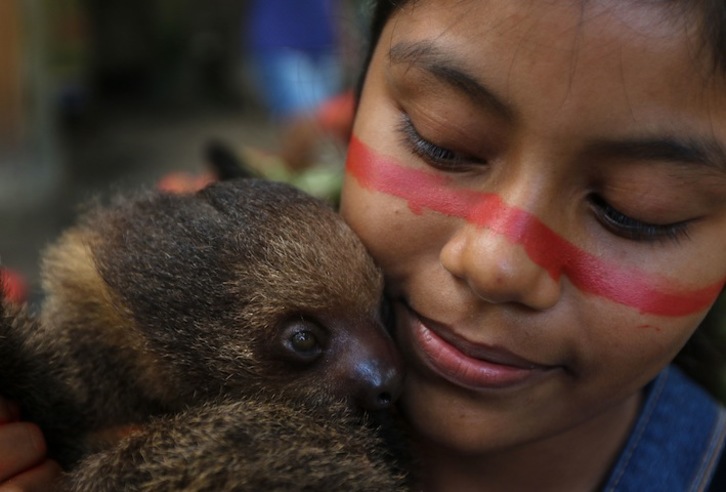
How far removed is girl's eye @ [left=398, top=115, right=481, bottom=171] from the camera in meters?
1.42

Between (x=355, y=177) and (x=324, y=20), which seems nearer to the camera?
(x=355, y=177)

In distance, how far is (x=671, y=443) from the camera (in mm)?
1802

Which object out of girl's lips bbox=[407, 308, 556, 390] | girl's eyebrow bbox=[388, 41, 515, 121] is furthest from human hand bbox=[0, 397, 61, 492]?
girl's eyebrow bbox=[388, 41, 515, 121]

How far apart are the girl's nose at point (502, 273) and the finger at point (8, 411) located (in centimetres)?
90

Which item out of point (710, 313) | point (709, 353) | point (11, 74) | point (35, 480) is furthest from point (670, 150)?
→ point (11, 74)

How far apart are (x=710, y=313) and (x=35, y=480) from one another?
133 centimetres

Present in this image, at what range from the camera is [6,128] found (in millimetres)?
6969

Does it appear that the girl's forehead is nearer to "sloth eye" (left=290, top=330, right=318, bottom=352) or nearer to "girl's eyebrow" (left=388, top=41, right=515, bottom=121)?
"girl's eyebrow" (left=388, top=41, right=515, bottom=121)

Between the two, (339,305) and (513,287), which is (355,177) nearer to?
(339,305)

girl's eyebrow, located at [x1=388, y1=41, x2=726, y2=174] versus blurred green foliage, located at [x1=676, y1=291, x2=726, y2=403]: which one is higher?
girl's eyebrow, located at [x1=388, y1=41, x2=726, y2=174]

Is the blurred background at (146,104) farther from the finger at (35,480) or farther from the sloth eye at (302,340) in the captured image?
the finger at (35,480)

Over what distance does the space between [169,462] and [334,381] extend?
320mm

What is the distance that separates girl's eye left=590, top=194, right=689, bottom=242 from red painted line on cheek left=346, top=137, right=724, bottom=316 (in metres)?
0.05

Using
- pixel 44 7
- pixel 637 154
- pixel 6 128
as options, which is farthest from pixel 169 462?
pixel 44 7
